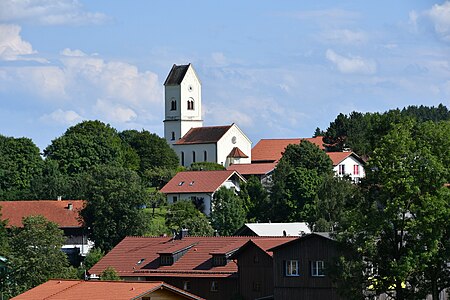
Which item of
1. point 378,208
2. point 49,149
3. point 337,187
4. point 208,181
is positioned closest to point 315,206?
point 337,187

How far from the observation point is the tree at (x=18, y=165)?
123625 mm

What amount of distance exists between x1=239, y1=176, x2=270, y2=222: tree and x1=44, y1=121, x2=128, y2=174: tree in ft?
93.9

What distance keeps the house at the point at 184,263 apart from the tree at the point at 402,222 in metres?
15.5

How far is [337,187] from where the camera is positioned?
289ft

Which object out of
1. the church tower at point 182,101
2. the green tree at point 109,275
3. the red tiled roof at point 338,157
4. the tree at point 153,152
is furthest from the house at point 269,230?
the church tower at point 182,101

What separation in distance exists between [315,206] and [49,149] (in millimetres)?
50895

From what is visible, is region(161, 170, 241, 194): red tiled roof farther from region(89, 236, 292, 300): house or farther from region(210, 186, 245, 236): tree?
region(89, 236, 292, 300): house

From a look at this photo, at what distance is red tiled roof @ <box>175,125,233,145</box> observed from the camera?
14662 cm

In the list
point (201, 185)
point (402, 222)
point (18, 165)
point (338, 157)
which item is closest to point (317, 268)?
point (402, 222)

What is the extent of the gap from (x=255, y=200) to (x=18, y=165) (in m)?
33.9

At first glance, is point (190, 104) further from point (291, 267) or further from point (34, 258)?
point (291, 267)

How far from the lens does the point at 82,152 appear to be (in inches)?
5231

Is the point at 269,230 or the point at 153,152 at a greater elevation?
the point at 153,152

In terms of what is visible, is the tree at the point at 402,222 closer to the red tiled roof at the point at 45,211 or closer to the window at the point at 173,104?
the red tiled roof at the point at 45,211
